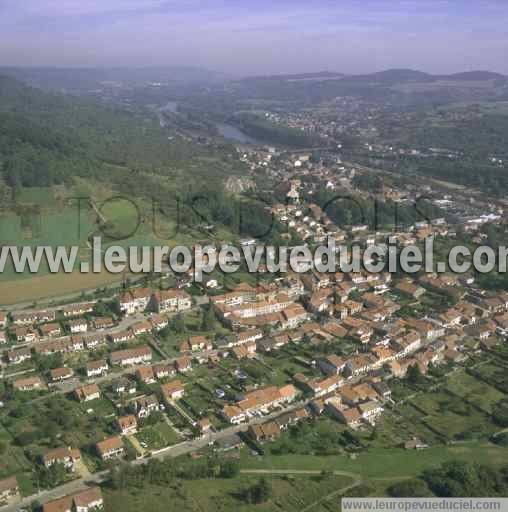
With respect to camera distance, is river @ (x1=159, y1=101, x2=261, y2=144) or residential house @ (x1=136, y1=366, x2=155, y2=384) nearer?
residential house @ (x1=136, y1=366, x2=155, y2=384)

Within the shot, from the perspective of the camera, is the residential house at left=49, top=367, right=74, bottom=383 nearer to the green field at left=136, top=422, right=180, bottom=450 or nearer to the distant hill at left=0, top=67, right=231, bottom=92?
the green field at left=136, top=422, right=180, bottom=450

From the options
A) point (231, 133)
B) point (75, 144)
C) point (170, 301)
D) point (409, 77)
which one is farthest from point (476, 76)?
point (170, 301)

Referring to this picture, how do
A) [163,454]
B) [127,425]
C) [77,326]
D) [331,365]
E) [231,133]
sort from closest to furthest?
[163,454]
[127,425]
[331,365]
[77,326]
[231,133]

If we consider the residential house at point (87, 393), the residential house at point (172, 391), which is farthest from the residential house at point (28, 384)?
the residential house at point (172, 391)

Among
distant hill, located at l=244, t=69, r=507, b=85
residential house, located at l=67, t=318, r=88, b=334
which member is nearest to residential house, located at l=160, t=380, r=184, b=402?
residential house, located at l=67, t=318, r=88, b=334

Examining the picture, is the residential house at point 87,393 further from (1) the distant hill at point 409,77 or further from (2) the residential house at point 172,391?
(1) the distant hill at point 409,77

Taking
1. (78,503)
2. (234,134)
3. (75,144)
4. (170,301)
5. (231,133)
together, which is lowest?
(78,503)

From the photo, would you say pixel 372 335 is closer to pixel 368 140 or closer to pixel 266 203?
pixel 266 203

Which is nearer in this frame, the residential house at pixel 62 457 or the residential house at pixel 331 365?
the residential house at pixel 62 457

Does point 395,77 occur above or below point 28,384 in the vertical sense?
above

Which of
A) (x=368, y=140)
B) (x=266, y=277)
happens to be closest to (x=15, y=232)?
(x=266, y=277)

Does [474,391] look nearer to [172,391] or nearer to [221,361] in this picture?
[221,361]
